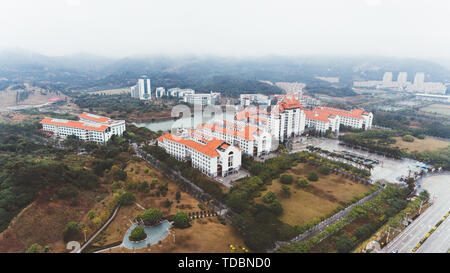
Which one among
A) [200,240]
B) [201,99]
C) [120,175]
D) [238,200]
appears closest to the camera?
[200,240]

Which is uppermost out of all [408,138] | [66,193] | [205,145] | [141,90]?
[141,90]

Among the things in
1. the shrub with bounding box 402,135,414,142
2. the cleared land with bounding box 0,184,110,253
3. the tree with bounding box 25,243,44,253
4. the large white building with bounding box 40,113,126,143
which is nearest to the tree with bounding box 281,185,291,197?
the cleared land with bounding box 0,184,110,253

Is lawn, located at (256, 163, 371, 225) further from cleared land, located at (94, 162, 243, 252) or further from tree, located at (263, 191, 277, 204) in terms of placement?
cleared land, located at (94, 162, 243, 252)

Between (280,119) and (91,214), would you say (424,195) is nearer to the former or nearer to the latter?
(280,119)

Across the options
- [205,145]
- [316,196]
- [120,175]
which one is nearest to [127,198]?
[120,175]

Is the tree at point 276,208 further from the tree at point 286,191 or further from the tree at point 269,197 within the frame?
the tree at point 286,191

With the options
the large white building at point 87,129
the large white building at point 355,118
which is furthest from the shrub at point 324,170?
the large white building at point 87,129

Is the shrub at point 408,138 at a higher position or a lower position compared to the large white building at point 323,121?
lower
